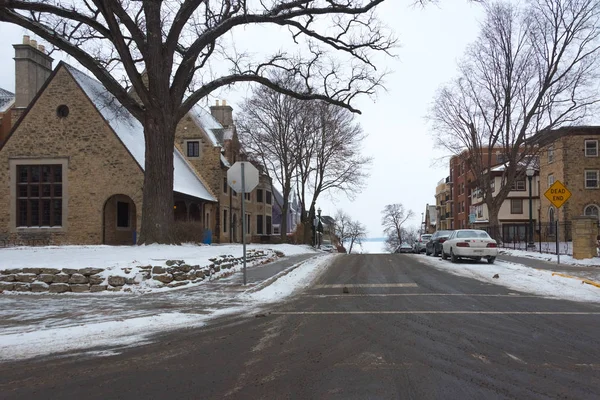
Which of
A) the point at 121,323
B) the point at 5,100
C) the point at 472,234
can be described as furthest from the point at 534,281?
the point at 5,100

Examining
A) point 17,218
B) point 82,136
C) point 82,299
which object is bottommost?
point 82,299

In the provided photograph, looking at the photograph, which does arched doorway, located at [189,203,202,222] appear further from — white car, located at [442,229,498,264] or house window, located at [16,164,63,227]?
white car, located at [442,229,498,264]

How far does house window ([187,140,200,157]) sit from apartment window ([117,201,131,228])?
9523mm

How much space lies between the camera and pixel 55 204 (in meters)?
28.0

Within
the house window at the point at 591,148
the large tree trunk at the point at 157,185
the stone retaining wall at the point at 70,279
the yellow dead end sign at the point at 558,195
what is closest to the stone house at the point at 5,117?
the large tree trunk at the point at 157,185

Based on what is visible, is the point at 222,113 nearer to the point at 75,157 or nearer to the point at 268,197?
the point at 268,197

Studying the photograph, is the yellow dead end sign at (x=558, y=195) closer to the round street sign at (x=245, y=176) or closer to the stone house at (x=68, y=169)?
the round street sign at (x=245, y=176)

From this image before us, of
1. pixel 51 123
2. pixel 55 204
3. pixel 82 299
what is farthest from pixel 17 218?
pixel 82 299

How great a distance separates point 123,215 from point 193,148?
10334 mm

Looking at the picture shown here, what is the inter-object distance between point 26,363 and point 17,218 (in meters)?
25.0

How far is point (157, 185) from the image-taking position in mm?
15992

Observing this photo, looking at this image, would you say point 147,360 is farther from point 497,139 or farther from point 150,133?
point 497,139

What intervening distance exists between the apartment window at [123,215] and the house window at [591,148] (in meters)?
35.9

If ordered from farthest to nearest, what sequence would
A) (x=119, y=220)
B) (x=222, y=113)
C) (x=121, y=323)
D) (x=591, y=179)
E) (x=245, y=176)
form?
(x=222, y=113)
(x=591, y=179)
(x=119, y=220)
(x=245, y=176)
(x=121, y=323)
